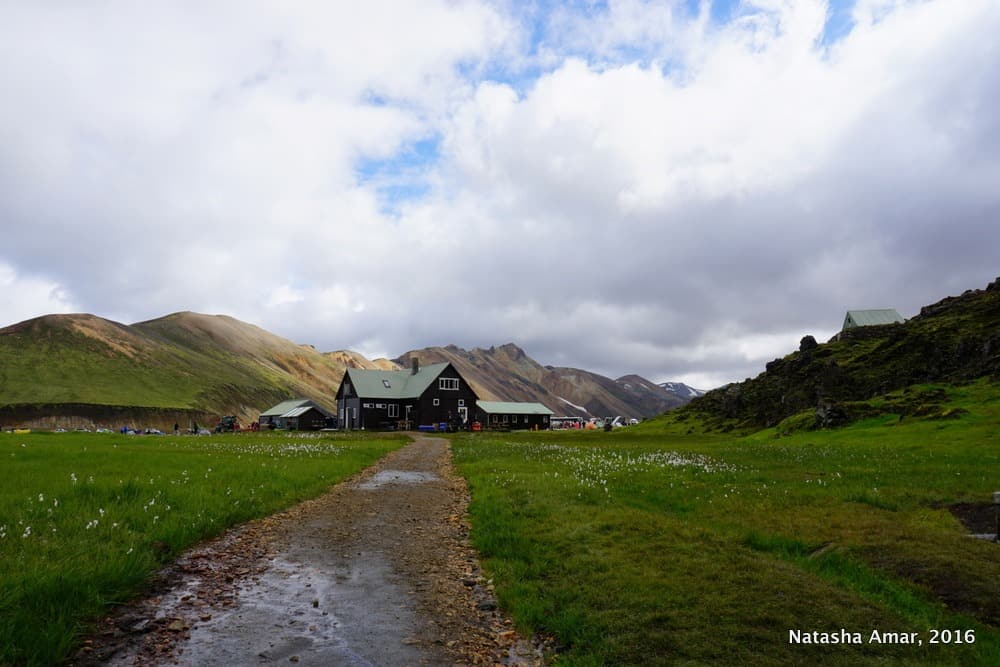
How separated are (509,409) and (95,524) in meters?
128

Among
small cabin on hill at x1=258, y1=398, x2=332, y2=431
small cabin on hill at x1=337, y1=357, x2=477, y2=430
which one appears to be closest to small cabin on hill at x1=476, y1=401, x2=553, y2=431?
small cabin on hill at x1=337, y1=357, x2=477, y2=430

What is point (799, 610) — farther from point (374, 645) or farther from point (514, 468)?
point (514, 468)

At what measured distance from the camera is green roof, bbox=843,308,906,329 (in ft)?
467

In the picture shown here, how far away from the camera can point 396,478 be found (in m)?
27.8

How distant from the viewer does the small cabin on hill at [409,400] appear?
11262 cm

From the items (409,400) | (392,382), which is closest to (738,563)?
(409,400)

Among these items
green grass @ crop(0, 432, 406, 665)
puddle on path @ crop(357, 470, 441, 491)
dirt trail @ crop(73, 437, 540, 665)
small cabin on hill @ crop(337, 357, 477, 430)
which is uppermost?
small cabin on hill @ crop(337, 357, 477, 430)

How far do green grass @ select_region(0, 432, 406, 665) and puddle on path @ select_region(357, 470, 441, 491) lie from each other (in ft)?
5.59

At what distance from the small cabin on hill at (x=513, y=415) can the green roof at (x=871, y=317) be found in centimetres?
8076

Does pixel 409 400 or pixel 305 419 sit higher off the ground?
pixel 409 400

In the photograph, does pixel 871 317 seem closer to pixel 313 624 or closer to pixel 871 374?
pixel 871 374

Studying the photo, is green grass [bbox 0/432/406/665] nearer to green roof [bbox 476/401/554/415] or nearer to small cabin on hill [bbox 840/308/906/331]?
green roof [bbox 476/401/554/415]

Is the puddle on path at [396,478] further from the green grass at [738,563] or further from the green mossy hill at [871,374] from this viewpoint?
the green mossy hill at [871,374]

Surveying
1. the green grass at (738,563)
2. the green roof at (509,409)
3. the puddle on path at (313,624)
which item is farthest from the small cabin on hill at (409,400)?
the puddle on path at (313,624)
